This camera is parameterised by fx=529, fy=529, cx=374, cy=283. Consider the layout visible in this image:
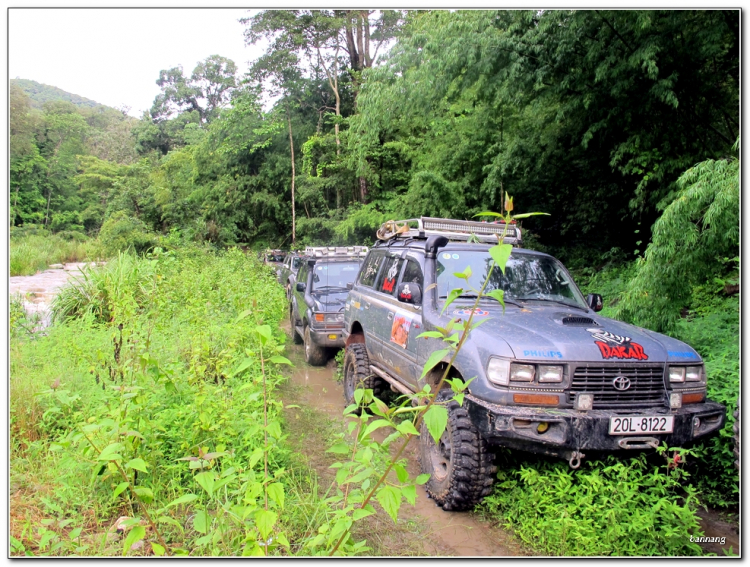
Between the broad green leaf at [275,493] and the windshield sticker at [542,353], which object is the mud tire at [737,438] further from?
the broad green leaf at [275,493]

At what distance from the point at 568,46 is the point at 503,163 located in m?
3.15

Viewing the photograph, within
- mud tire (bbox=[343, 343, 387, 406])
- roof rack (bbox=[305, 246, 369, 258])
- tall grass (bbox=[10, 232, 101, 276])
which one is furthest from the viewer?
tall grass (bbox=[10, 232, 101, 276])

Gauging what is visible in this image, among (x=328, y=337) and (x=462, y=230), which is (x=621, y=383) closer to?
(x=462, y=230)

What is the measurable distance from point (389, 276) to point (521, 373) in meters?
2.50

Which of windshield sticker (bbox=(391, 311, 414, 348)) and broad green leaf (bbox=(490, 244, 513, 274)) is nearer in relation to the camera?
broad green leaf (bbox=(490, 244, 513, 274))

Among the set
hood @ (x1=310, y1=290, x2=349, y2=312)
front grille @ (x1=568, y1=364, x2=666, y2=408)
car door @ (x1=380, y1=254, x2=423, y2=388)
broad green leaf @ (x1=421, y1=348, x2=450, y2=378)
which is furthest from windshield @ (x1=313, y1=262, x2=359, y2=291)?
broad green leaf @ (x1=421, y1=348, x2=450, y2=378)

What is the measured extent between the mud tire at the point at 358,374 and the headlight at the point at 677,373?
2840mm

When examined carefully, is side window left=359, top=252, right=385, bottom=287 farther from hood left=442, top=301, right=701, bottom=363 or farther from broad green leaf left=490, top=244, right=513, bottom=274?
broad green leaf left=490, top=244, right=513, bottom=274

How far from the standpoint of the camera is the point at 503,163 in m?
11.6

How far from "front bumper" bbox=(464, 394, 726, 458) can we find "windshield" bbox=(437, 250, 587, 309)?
4.71ft

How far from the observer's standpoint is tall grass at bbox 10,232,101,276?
19.2 m

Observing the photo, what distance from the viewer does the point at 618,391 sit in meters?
3.46

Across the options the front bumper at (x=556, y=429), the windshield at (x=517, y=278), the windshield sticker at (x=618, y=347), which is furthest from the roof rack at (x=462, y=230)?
the front bumper at (x=556, y=429)

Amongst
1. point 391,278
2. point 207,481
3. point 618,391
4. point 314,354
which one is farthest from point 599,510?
point 314,354
